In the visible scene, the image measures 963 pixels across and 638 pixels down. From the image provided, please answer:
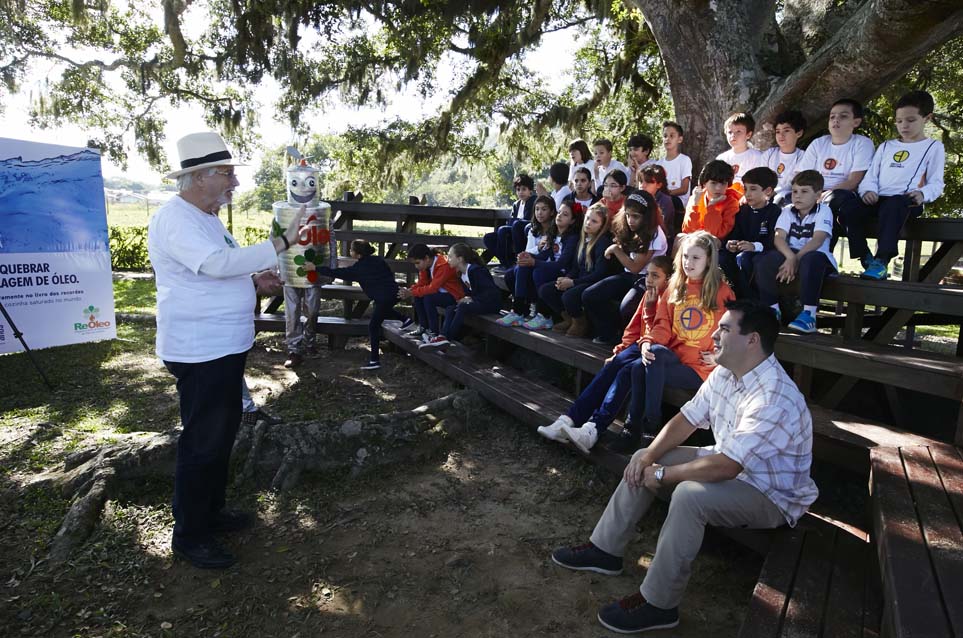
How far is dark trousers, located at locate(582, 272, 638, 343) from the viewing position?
16.8ft

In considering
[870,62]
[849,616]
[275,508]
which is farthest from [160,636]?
[870,62]

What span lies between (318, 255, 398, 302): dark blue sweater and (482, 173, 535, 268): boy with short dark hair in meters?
1.44

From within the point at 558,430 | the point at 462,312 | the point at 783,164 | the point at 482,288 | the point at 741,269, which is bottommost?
the point at 558,430

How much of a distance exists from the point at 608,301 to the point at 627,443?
1.56 metres

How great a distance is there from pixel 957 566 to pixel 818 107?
5468mm

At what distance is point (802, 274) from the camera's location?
4336 mm

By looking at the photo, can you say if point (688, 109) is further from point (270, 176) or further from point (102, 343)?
point (270, 176)

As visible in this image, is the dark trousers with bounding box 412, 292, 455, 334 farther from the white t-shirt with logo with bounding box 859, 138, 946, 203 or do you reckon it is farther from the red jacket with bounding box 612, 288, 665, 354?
the white t-shirt with logo with bounding box 859, 138, 946, 203

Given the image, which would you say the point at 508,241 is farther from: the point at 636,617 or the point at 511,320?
the point at 636,617

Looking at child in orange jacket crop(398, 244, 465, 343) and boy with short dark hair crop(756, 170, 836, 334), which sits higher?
boy with short dark hair crop(756, 170, 836, 334)

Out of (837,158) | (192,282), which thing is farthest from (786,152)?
(192,282)

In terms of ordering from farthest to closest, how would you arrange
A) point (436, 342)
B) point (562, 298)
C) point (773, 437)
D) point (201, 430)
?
point (436, 342), point (562, 298), point (201, 430), point (773, 437)

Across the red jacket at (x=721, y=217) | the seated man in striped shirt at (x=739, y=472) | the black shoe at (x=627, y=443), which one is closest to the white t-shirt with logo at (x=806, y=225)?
the red jacket at (x=721, y=217)

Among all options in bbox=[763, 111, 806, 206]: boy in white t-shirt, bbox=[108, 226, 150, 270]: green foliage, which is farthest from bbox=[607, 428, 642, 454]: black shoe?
bbox=[108, 226, 150, 270]: green foliage
